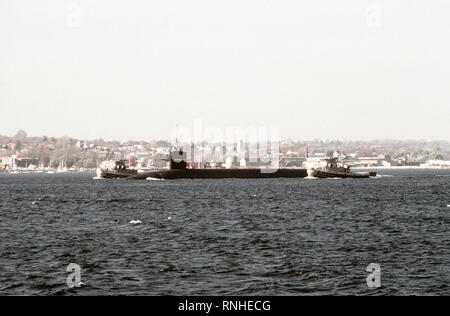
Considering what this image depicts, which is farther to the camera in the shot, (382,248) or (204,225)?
(204,225)

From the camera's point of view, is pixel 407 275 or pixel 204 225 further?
pixel 204 225

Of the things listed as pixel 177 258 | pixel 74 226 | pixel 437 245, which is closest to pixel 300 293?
pixel 177 258

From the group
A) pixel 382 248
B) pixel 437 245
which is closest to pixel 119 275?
pixel 382 248

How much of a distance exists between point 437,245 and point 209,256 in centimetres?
1630

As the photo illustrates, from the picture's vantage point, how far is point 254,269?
110 feet

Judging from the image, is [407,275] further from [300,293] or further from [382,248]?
[382,248]
